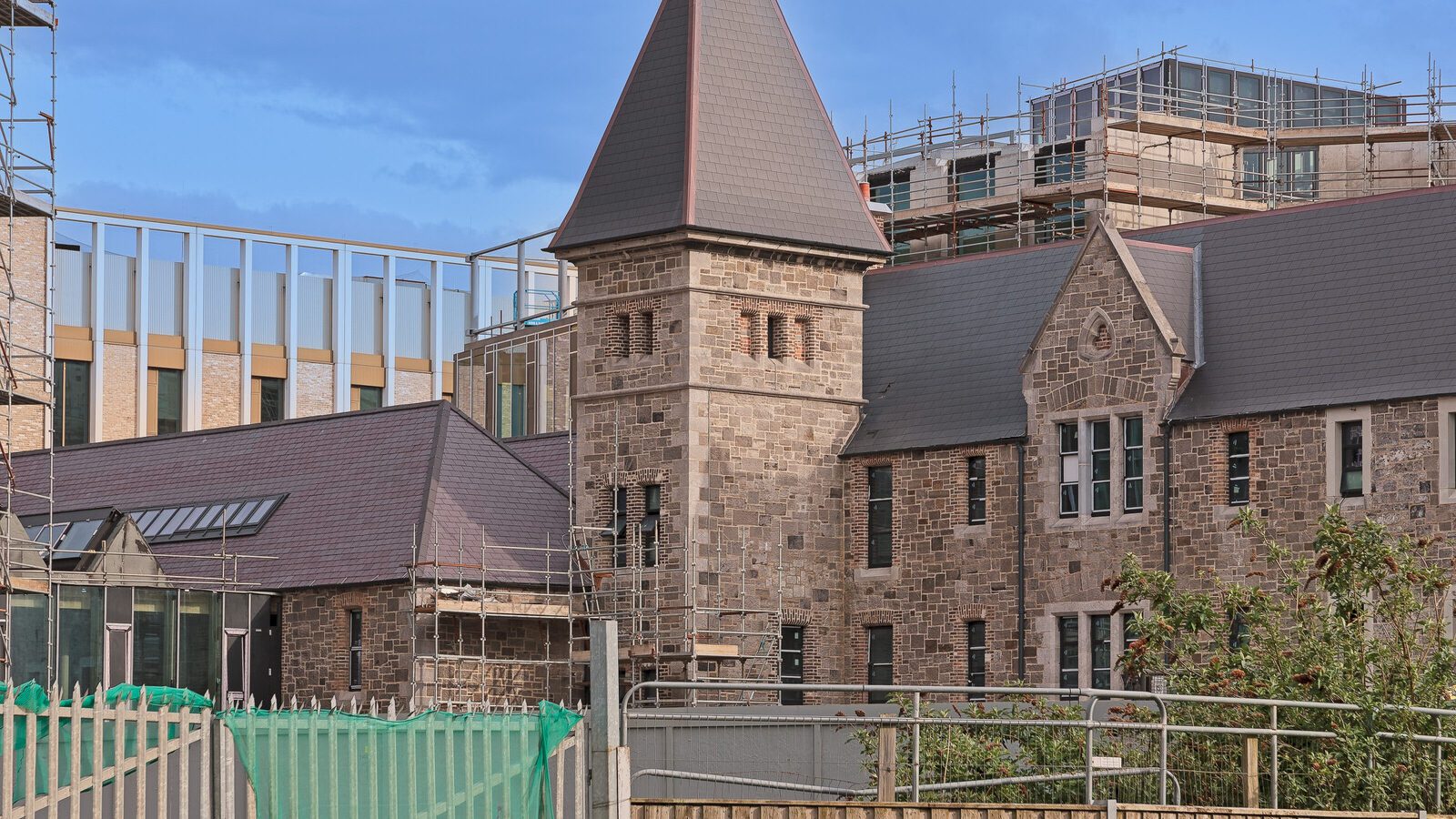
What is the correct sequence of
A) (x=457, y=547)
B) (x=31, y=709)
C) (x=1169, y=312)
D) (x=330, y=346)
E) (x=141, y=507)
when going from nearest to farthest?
(x=31, y=709), (x=1169, y=312), (x=457, y=547), (x=141, y=507), (x=330, y=346)

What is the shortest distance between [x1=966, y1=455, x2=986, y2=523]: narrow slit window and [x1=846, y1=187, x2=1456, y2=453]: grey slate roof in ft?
1.29

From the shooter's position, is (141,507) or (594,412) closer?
(594,412)

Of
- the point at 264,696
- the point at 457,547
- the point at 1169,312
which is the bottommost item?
the point at 264,696

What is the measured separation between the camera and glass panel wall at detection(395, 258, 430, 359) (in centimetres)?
7388

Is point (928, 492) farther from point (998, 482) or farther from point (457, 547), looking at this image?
point (457, 547)

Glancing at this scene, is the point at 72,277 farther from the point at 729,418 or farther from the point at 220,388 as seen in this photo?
the point at 729,418

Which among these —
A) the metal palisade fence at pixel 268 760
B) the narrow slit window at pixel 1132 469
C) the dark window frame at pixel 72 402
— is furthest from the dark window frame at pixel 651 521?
the dark window frame at pixel 72 402

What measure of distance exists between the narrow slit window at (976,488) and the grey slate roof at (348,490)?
702 centimetres

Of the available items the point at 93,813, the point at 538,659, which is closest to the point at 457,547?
the point at 538,659

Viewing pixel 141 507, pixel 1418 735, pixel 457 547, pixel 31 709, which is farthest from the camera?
pixel 141 507

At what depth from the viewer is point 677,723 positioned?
24.7m

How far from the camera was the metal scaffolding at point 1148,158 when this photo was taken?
5241 cm

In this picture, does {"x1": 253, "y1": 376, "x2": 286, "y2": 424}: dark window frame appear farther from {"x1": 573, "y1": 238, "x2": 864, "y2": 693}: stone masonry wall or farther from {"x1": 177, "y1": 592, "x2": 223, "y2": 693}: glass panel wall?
{"x1": 573, "y1": 238, "x2": 864, "y2": 693}: stone masonry wall

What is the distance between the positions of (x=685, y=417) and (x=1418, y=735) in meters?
18.3
